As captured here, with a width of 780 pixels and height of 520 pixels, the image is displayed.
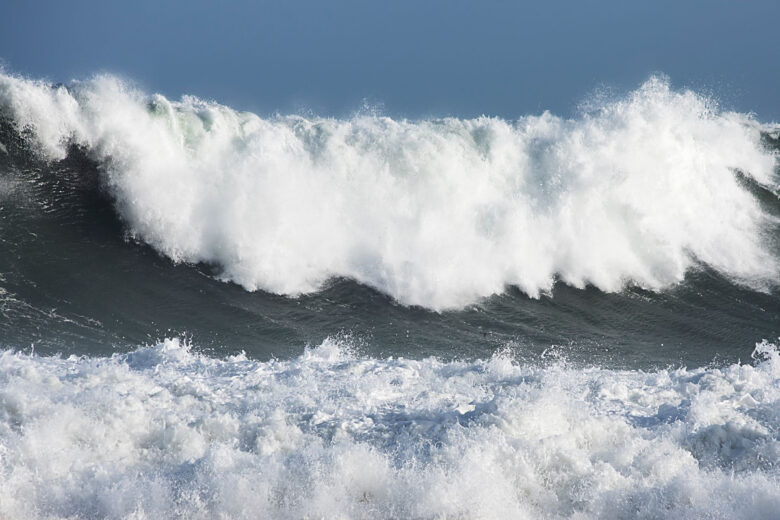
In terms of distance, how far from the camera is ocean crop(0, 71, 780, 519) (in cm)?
545

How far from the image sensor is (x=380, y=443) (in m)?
6.01

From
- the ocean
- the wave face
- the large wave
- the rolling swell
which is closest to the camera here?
the wave face

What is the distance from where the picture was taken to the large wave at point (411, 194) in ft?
39.5

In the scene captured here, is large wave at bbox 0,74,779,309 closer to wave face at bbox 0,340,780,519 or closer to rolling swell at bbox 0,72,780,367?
rolling swell at bbox 0,72,780,367

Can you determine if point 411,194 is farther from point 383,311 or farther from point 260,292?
point 260,292

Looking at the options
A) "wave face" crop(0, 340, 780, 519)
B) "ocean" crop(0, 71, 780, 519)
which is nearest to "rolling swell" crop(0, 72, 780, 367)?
"ocean" crop(0, 71, 780, 519)

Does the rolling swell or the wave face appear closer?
the wave face

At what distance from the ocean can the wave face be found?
0.02 metres

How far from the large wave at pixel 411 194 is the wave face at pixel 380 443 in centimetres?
454

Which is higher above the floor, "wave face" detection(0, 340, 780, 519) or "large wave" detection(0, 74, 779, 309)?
"large wave" detection(0, 74, 779, 309)

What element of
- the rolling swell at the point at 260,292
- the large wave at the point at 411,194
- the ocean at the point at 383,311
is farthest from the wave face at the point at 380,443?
the large wave at the point at 411,194

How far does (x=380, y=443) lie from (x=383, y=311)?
5.15 metres

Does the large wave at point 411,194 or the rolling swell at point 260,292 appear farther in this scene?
the large wave at point 411,194

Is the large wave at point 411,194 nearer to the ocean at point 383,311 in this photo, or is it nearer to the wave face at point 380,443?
the ocean at point 383,311
